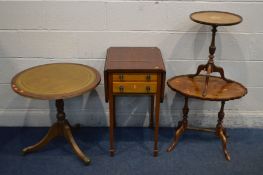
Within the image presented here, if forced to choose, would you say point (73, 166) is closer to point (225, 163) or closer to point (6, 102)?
point (6, 102)

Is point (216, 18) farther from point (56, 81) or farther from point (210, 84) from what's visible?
point (56, 81)

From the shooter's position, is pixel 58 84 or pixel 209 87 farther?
pixel 209 87

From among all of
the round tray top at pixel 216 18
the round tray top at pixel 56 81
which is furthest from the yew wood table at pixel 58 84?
the round tray top at pixel 216 18

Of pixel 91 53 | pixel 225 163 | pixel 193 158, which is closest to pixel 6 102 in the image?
pixel 91 53

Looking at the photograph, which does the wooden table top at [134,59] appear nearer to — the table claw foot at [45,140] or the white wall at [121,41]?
the white wall at [121,41]

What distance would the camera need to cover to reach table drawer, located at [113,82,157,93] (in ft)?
7.48

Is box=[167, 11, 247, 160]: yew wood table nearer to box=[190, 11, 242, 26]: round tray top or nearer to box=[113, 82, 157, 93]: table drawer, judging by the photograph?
box=[190, 11, 242, 26]: round tray top

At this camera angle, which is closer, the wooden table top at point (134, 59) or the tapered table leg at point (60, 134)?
the wooden table top at point (134, 59)

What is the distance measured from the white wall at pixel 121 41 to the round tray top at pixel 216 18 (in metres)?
0.12

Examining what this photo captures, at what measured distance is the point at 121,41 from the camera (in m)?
2.66

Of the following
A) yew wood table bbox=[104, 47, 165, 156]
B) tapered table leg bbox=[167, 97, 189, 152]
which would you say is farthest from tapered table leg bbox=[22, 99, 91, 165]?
tapered table leg bbox=[167, 97, 189, 152]

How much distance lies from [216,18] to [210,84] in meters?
0.51

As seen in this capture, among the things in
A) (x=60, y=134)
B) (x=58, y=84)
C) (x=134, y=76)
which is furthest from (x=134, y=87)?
(x=60, y=134)

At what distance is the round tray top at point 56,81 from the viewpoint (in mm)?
2154
